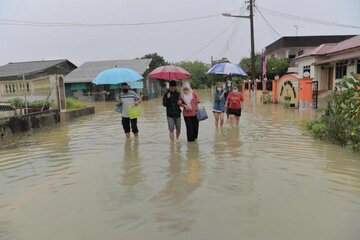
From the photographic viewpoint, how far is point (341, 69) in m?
25.3

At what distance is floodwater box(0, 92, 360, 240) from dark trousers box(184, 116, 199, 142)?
0.26 meters

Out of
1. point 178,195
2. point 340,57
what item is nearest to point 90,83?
point 340,57

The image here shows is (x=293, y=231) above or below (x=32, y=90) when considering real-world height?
below

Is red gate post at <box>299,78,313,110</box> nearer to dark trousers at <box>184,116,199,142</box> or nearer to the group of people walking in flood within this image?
the group of people walking in flood

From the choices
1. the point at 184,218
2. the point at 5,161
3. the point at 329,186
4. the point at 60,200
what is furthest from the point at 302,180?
the point at 5,161

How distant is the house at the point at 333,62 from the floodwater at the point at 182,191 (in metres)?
16.1

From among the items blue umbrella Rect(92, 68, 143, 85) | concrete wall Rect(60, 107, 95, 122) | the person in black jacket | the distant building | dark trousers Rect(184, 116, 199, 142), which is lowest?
concrete wall Rect(60, 107, 95, 122)

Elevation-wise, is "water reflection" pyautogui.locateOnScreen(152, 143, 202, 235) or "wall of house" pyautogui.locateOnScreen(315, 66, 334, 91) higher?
"wall of house" pyautogui.locateOnScreen(315, 66, 334, 91)

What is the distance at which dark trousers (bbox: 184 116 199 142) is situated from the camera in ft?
27.6

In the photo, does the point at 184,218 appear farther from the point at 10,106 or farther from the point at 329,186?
the point at 10,106

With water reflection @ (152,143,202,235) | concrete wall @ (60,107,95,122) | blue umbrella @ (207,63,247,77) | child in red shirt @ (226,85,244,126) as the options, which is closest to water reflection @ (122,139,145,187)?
water reflection @ (152,143,202,235)

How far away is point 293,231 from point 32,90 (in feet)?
46.1

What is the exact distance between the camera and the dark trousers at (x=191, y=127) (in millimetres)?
8400

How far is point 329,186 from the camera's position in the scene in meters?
5.41
